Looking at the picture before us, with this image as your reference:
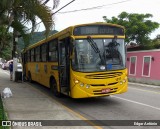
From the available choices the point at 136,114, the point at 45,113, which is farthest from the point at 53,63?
the point at 136,114

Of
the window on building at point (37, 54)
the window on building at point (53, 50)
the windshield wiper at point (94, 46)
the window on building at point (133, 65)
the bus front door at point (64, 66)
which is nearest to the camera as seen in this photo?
the windshield wiper at point (94, 46)

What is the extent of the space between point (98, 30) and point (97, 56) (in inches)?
41.9

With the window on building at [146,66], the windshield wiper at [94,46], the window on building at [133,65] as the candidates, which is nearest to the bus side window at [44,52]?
the windshield wiper at [94,46]

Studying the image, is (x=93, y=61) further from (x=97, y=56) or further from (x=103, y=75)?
(x=103, y=75)

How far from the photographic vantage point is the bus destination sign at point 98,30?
36.3 feet

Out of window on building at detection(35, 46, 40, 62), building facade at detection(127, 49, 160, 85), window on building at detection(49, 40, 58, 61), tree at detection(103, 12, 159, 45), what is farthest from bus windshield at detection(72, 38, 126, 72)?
tree at detection(103, 12, 159, 45)

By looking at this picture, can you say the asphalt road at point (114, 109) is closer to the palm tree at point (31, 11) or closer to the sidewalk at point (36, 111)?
the sidewalk at point (36, 111)

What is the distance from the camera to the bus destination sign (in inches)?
436

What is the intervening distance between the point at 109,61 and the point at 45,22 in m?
2.73

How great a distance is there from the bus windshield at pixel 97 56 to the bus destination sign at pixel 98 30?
296 mm

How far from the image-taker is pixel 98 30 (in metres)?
11.3

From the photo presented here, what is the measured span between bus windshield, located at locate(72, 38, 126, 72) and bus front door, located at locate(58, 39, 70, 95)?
808 mm

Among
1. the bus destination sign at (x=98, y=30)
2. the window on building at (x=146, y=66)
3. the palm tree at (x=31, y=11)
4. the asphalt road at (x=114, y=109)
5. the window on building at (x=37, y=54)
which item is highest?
the palm tree at (x=31, y=11)

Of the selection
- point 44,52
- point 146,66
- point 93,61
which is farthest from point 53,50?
point 146,66
